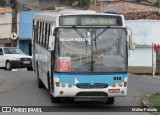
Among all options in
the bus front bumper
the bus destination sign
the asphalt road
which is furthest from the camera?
the asphalt road

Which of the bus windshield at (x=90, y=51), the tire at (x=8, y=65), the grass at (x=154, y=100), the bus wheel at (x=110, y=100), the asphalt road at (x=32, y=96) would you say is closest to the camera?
the bus windshield at (x=90, y=51)

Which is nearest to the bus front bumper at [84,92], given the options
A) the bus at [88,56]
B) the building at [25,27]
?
the bus at [88,56]

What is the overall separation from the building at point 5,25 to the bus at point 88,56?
36.9 metres

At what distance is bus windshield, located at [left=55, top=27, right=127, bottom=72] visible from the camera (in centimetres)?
1421

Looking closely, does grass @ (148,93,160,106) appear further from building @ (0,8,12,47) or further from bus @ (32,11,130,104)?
building @ (0,8,12,47)

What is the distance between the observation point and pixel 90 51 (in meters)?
14.3

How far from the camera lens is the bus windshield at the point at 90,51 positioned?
1421 centimetres

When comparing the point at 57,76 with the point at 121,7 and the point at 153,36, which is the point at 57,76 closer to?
the point at 153,36

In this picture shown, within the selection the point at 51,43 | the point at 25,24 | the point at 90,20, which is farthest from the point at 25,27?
the point at 51,43

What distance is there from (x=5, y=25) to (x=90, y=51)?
38020mm

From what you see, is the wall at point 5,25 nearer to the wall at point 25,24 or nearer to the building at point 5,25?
the building at point 5,25

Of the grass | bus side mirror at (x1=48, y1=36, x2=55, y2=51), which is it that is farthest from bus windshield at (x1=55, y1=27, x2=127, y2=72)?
the grass

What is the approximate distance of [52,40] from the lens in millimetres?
14234

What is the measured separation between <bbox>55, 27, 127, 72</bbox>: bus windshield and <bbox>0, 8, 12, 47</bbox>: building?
37.1 meters
